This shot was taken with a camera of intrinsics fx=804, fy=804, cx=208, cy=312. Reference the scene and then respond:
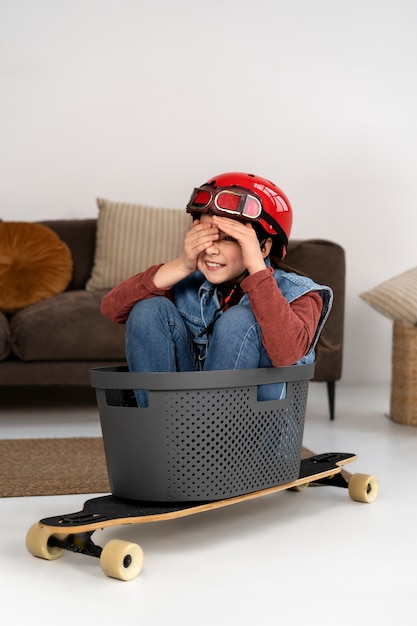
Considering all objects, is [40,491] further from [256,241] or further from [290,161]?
[290,161]

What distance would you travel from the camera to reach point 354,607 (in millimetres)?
1176

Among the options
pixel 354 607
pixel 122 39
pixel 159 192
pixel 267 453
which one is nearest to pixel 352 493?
pixel 267 453

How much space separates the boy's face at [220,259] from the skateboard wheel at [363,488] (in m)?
0.55

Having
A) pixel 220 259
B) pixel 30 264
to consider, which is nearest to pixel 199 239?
pixel 220 259

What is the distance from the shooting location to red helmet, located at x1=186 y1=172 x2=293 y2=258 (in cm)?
151

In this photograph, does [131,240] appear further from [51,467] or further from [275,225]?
[275,225]

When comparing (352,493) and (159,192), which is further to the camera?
(159,192)

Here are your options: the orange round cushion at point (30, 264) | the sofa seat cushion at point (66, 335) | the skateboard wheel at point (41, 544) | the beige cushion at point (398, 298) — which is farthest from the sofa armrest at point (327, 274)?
the skateboard wheel at point (41, 544)

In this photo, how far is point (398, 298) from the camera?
286 centimetres

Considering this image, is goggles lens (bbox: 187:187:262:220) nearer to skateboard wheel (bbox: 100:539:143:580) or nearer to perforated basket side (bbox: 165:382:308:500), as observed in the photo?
perforated basket side (bbox: 165:382:308:500)

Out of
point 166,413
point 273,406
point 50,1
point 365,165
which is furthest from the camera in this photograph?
point 365,165

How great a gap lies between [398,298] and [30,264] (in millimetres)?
1438

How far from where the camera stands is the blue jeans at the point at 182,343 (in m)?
1.50

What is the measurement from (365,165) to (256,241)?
2.73m
